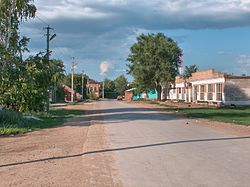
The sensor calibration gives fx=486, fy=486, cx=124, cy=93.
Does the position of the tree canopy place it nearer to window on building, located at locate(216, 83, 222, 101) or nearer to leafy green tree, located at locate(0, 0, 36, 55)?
leafy green tree, located at locate(0, 0, 36, 55)

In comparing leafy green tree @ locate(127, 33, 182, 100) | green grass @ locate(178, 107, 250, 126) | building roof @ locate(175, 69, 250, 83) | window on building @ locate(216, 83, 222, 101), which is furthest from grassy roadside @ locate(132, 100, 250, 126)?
leafy green tree @ locate(127, 33, 182, 100)

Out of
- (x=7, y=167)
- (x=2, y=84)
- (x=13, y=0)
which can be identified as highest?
(x=13, y=0)

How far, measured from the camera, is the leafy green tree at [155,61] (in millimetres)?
80306

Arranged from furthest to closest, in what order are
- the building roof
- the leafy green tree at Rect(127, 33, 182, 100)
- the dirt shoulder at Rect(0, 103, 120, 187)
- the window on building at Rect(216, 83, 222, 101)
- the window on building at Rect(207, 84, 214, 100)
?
the leafy green tree at Rect(127, 33, 182, 100), the window on building at Rect(207, 84, 214, 100), the window on building at Rect(216, 83, 222, 101), the building roof, the dirt shoulder at Rect(0, 103, 120, 187)

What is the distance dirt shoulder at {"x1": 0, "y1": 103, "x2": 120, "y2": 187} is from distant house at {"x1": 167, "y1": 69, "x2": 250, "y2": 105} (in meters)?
46.9

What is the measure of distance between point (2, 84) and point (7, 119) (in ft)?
15.6

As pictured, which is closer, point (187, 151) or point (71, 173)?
point (71, 173)

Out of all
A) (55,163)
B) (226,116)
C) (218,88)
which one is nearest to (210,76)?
(218,88)

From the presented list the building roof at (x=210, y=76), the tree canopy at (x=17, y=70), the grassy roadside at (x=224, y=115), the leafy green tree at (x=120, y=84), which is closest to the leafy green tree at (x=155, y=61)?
the building roof at (x=210, y=76)

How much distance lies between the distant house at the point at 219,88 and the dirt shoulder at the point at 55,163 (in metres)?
46.9

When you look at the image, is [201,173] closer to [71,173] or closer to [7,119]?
[71,173]

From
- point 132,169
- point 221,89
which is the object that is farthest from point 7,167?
point 221,89

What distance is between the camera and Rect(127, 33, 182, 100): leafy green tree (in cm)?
8031

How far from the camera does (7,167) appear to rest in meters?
11.5
